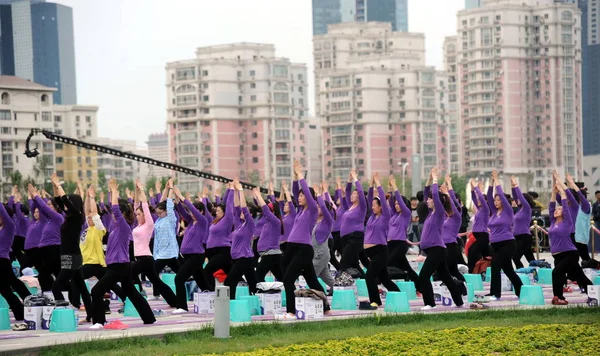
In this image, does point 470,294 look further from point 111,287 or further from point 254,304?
point 111,287

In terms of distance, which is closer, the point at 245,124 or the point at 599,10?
the point at 599,10

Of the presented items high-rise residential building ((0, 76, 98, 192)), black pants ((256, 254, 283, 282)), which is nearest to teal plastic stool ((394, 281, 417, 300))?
black pants ((256, 254, 283, 282))

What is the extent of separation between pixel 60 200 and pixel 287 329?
4286 mm

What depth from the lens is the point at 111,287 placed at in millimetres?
17578

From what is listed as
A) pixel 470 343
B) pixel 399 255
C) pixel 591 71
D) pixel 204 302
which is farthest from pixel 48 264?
pixel 591 71

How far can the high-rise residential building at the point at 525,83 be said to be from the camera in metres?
132

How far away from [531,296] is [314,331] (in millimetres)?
5082

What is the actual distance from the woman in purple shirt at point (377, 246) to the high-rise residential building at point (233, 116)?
108857 mm

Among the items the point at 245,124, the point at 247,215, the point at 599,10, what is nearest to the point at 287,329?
the point at 247,215

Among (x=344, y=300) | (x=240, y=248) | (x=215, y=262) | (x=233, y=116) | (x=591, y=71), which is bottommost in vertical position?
(x=344, y=300)

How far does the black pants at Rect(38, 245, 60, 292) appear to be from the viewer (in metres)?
20.5

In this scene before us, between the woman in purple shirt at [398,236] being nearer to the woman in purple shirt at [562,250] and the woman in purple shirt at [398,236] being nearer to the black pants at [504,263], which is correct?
the black pants at [504,263]

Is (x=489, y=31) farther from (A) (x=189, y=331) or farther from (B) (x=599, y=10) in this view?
(A) (x=189, y=331)

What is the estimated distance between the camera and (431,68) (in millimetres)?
140000
